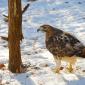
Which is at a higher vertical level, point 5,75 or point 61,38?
point 61,38

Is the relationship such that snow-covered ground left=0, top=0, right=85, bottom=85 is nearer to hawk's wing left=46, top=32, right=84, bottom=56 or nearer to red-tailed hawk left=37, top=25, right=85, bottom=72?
red-tailed hawk left=37, top=25, right=85, bottom=72

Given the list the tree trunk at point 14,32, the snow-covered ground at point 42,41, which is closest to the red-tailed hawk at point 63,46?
→ the snow-covered ground at point 42,41

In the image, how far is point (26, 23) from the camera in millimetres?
12484

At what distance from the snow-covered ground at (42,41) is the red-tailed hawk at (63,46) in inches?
15.2

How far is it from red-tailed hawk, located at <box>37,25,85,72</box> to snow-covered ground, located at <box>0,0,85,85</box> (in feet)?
1.27

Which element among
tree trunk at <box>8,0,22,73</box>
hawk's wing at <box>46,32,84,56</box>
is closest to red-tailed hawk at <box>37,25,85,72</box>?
hawk's wing at <box>46,32,84,56</box>

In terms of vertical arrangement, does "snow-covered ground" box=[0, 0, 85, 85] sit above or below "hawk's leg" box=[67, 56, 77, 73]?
below

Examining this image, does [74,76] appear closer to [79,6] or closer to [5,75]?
[5,75]

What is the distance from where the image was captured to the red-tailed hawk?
6992 mm

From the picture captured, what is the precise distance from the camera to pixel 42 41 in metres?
10.3

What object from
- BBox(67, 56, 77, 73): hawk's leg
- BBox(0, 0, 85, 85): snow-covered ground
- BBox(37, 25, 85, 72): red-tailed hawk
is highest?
BBox(37, 25, 85, 72): red-tailed hawk

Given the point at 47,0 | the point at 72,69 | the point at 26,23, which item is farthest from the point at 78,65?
the point at 47,0

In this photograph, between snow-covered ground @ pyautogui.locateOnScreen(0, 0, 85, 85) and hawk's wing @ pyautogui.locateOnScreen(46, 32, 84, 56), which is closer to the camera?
hawk's wing @ pyautogui.locateOnScreen(46, 32, 84, 56)

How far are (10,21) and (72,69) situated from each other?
1.60 meters
